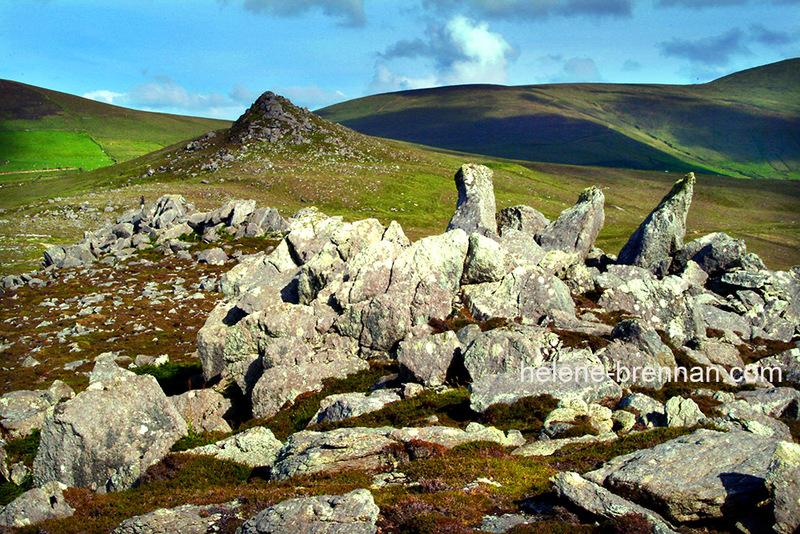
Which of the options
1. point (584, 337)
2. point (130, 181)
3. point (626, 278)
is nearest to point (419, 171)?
point (130, 181)

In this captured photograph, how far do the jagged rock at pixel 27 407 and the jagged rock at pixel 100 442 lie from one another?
15.7 ft

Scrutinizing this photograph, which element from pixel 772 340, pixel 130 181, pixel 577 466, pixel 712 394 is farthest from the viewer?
pixel 130 181

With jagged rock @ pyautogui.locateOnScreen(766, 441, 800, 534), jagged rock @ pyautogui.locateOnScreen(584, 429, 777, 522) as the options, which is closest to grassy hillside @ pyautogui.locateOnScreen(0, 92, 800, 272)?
jagged rock @ pyautogui.locateOnScreen(584, 429, 777, 522)

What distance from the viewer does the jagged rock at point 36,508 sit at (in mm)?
11781

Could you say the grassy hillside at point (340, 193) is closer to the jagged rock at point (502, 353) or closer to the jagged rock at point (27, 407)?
the jagged rock at point (27, 407)

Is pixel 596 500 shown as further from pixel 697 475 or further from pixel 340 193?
pixel 340 193

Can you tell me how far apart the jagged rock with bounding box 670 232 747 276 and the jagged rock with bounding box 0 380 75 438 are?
3521 cm

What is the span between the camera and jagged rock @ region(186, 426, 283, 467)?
49.3 ft

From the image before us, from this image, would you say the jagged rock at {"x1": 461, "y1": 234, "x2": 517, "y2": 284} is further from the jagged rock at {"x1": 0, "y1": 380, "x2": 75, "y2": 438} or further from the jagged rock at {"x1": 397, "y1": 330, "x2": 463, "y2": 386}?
the jagged rock at {"x1": 0, "y1": 380, "x2": 75, "y2": 438}

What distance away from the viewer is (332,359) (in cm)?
2222

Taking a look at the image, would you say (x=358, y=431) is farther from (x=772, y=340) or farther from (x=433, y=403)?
(x=772, y=340)

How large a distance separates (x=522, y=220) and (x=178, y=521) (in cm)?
3426

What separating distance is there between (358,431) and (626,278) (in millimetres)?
21819

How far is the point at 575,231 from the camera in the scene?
37281mm
